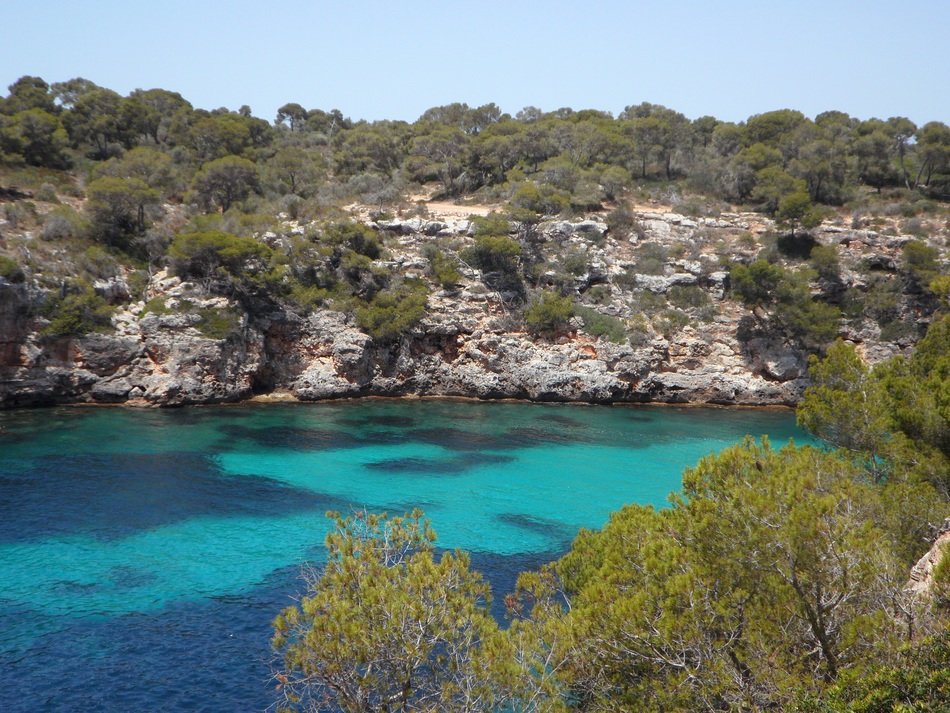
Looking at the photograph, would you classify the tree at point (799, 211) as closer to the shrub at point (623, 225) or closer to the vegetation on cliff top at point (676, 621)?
the shrub at point (623, 225)

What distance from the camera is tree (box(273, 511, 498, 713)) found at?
26.5 ft

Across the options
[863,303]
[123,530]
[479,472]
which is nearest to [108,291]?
[123,530]

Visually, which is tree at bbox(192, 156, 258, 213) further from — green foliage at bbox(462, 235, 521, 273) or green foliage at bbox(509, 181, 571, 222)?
green foliage at bbox(509, 181, 571, 222)

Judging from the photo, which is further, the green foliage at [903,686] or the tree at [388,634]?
the tree at [388,634]

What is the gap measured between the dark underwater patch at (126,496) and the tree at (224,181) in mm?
22533

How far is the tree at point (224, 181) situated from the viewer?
44344 mm

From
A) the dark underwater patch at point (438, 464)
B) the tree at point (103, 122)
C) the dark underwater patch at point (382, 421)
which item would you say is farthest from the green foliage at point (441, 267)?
the tree at point (103, 122)

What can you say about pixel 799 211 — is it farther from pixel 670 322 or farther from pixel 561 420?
pixel 561 420

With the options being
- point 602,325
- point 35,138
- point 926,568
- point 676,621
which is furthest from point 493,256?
point 676,621

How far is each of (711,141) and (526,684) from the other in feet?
193

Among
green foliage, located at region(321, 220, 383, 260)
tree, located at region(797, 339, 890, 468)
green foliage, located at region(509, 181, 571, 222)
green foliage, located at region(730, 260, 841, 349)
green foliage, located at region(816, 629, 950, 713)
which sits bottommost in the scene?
green foliage, located at region(816, 629, 950, 713)

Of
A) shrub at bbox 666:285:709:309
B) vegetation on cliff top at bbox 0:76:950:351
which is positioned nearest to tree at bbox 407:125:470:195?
vegetation on cliff top at bbox 0:76:950:351

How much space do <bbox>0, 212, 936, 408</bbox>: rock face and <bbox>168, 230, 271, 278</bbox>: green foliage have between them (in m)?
1.21

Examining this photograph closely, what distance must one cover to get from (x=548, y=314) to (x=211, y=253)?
1715 cm
